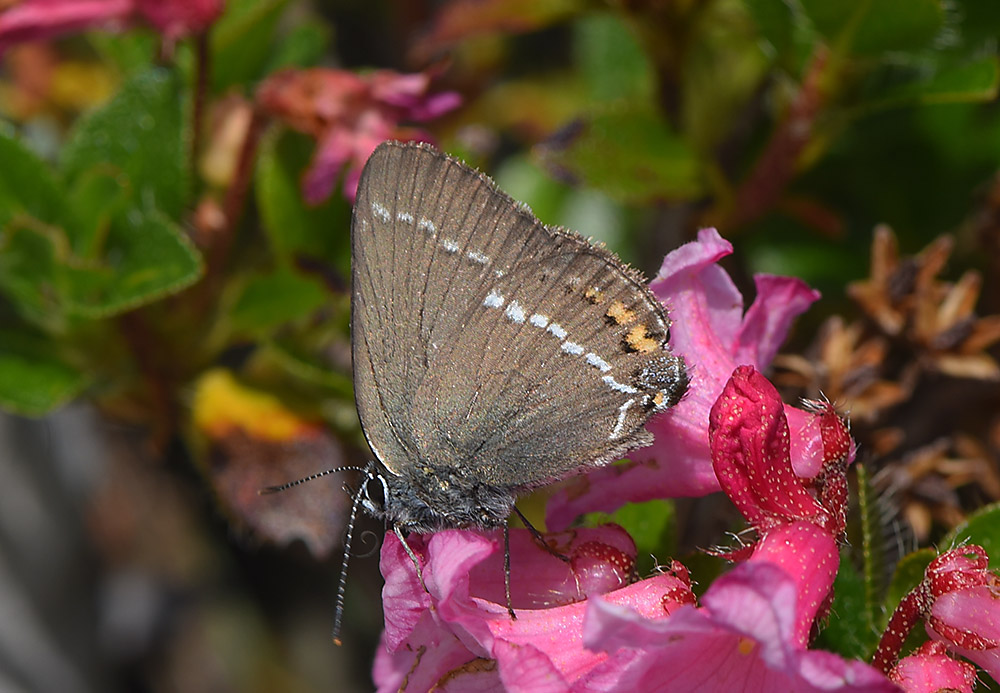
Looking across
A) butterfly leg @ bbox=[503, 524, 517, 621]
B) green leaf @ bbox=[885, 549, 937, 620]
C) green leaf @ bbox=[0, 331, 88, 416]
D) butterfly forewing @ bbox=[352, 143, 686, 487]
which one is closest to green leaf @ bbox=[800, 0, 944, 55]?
butterfly forewing @ bbox=[352, 143, 686, 487]

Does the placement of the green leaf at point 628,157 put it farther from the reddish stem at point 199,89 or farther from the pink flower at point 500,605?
the pink flower at point 500,605

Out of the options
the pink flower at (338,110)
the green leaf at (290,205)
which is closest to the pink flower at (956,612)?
the pink flower at (338,110)

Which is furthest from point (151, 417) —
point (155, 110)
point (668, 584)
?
point (668, 584)

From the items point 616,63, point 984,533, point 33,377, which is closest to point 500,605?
point 984,533

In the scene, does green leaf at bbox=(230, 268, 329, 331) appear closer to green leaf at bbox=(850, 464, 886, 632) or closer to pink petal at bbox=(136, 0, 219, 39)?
pink petal at bbox=(136, 0, 219, 39)

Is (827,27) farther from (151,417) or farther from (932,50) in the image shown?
(151,417)

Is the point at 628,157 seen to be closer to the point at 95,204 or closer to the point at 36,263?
the point at 95,204
